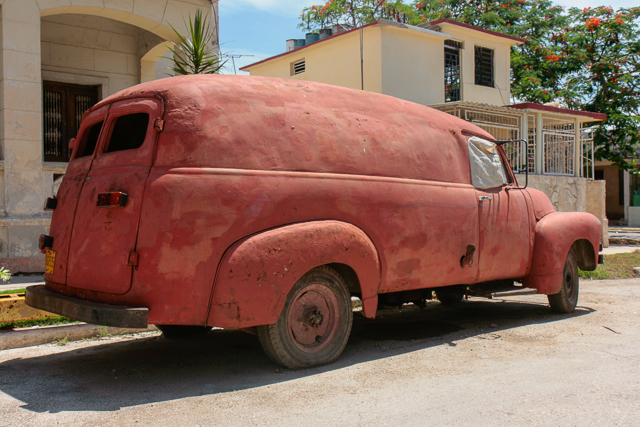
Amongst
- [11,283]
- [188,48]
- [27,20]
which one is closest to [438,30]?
[188,48]

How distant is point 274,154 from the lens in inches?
180

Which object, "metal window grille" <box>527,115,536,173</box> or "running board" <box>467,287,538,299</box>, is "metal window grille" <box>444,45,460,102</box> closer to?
"metal window grille" <box>527,115,536,173</box>

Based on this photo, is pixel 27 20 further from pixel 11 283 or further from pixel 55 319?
pixel 55 319

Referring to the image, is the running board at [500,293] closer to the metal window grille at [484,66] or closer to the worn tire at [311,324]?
the worn tire at [311,324]

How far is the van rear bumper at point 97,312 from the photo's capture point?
3.94 metres

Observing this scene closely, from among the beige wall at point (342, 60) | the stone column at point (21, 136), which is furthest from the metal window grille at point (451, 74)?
the stone column at point (21, 136)

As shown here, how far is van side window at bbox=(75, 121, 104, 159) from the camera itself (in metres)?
5.03

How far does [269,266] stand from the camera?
4.32 metres

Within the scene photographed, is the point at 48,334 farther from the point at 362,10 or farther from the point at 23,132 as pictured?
the point at 362,10

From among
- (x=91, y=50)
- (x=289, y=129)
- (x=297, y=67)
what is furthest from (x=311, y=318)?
(x=297, y=67)

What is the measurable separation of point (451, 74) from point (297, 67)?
5.25 m

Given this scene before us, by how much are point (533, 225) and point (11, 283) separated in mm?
7331

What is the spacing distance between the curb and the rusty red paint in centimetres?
131

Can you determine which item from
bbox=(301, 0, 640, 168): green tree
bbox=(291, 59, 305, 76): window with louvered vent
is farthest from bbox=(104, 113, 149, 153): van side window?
bbox=(301, 0, 640, 168): green tree
